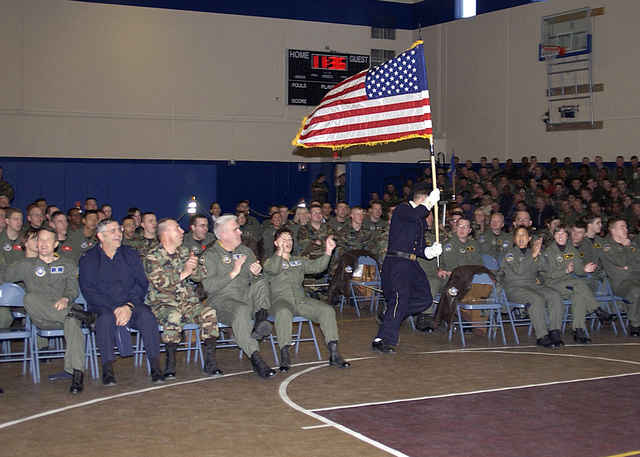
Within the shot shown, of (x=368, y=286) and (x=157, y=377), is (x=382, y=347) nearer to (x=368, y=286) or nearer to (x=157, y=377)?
(x=368, y=286)

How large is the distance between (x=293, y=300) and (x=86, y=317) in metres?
2.31

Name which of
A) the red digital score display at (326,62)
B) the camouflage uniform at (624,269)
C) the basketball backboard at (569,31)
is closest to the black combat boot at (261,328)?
the camouflage uniform at (624,269)

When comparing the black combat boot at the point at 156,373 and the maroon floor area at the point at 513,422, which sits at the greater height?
the black combat boot at the point at 156,373

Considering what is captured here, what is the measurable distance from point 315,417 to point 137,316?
2.32 metres

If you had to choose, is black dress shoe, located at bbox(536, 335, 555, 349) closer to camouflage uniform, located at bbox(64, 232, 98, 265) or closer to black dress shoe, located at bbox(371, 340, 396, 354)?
black dress shoe, located at bbox(371, 340, 396, 354)

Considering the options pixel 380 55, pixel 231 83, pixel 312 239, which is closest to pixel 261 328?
pixel 312 239

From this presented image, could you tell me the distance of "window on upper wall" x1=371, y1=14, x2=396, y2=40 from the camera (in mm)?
24234

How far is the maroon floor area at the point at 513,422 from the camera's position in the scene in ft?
17.9

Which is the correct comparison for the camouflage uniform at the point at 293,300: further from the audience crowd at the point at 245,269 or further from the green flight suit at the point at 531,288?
the green flight suit at the point at 531,288

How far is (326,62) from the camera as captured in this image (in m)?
23.0

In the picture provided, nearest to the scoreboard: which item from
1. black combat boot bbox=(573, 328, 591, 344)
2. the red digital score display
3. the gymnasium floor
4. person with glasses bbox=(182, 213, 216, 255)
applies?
the red digital score display

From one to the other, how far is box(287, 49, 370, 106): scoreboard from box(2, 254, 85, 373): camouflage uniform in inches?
618

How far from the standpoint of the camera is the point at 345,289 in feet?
39.1

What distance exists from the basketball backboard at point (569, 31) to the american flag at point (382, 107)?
1150 centimetres
